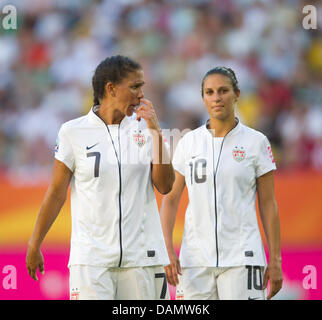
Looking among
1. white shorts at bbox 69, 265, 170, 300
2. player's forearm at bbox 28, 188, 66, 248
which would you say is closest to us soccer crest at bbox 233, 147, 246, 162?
white shorts at bbox 69, 265, 170, 300

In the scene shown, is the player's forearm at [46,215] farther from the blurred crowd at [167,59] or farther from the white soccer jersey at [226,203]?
the blurred crowd at [167,59]

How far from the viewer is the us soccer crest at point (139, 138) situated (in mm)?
4836

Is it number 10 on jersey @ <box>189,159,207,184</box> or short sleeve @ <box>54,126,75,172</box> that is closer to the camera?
short sleeve @ <box>54,126,75,172</box>

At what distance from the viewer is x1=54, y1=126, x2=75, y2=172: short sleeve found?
482 centimetres

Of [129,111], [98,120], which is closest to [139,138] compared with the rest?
[129,111]

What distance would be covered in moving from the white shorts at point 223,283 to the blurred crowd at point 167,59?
→ 15.2ft

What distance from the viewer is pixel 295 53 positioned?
11.5 meters

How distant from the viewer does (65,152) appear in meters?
4.84

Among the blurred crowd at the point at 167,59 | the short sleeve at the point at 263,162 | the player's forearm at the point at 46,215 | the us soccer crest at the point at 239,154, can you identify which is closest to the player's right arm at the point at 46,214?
the player's forearm at the point at 46,215

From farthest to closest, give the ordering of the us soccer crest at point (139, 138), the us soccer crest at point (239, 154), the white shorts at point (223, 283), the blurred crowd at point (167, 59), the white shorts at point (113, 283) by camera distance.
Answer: the blurred crowd at point (167, 59) → the us soccer crest at point (239, 154) → the white shorts at point (223, 283) → the us soccer crest at point (139, 138) → the white shorts at point (113, 283)

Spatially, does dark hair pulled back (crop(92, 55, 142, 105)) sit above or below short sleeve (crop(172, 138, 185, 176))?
above

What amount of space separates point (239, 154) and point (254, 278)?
898 mm

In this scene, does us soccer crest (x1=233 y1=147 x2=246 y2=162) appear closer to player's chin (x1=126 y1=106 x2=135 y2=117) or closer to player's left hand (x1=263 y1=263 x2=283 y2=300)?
player's left hand (x1=263 y1=263 x2=283 y2=300)

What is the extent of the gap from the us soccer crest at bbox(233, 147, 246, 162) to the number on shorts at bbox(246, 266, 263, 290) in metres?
0.79
